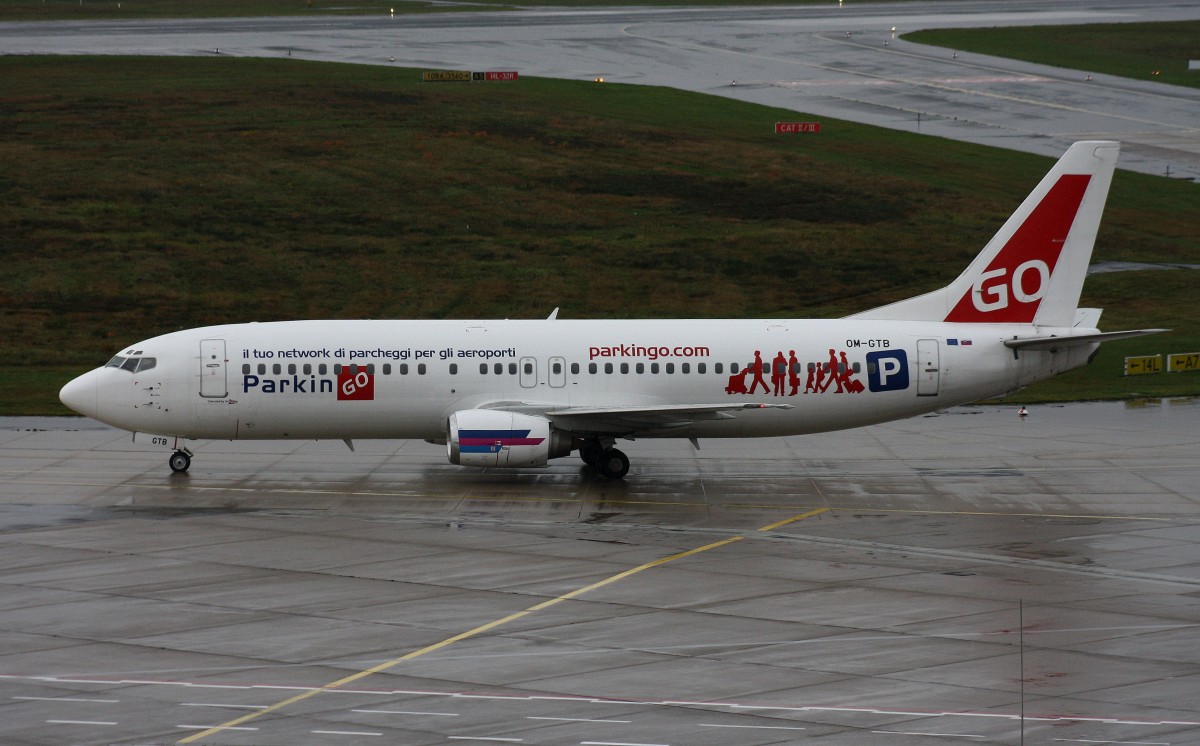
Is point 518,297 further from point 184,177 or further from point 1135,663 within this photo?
point 1135,663

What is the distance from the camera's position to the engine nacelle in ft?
124

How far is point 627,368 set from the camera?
4022 centimetres

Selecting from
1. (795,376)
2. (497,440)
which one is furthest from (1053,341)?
(497,440)

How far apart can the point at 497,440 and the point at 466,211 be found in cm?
4180

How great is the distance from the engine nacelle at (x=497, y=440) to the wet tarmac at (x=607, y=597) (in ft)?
4.04

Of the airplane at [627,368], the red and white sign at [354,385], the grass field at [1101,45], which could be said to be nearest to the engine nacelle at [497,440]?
the airplane at [627,368]

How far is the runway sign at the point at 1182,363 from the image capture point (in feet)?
190

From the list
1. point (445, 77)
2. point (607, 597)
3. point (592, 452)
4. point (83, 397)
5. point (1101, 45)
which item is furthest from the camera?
point (1101, 45)

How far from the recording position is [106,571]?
3022 cm

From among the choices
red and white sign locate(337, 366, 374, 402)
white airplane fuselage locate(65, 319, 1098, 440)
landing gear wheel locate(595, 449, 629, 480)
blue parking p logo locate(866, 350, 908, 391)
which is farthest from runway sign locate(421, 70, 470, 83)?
blue parking p logo locate(866, 350, 908, 391)

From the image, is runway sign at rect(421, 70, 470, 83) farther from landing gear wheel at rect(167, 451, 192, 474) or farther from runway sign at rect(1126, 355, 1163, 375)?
landing gear wheel at rect(167, 451, 192, 474)

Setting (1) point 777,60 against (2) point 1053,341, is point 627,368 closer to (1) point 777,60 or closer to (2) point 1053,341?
(2) point 1053,341

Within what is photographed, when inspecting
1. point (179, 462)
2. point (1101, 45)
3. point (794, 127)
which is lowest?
point (179, 462)

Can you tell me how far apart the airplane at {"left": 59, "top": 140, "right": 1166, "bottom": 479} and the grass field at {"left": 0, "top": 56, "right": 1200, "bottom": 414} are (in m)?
15.7
